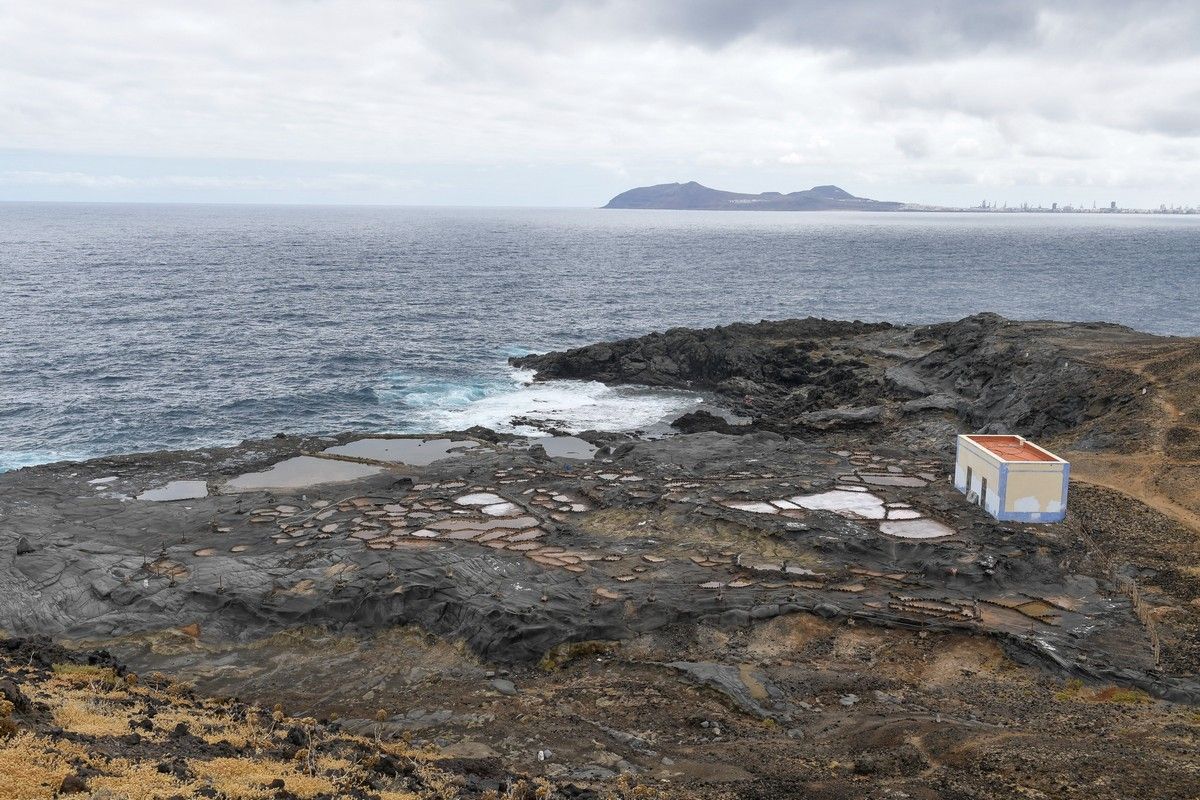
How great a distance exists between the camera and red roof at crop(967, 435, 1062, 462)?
27062 millimetres

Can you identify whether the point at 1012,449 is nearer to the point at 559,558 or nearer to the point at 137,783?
the point at 559,558

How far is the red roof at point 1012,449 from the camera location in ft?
88.8

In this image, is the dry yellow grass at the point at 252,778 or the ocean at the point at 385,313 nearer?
the dry yellow grass at the point at 252,778

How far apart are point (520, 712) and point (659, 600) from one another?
5.40m

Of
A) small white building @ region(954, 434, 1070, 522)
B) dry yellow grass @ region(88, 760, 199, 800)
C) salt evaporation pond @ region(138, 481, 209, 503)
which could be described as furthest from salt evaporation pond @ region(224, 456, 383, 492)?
small white building @ region(954, 434, 1070, 522)

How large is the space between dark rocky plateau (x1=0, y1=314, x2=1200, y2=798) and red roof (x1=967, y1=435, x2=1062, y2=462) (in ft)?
7.05

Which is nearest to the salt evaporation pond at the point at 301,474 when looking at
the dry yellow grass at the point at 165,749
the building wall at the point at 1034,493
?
the dry yellow grass at the point at 165,749

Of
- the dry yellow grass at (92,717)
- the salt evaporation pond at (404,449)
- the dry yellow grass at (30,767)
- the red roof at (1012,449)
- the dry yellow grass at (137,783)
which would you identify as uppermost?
the red roof at (1012,449)

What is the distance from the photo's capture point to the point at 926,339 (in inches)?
2383

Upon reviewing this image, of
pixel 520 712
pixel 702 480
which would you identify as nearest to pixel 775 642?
pixel 520 712

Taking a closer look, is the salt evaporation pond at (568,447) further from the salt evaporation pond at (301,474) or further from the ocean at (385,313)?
the salt evaporation pond at (301,474)

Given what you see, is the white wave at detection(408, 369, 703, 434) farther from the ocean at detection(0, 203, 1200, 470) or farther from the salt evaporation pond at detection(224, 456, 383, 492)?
the salt evaporation pond at detection(224, 456, 383, 492)

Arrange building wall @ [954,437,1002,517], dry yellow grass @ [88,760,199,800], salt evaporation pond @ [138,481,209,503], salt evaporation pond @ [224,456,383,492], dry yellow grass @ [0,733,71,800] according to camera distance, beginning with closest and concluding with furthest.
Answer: dry yellow grass @ [0,733,71,800]
dry yellow grass @ [88,760,199,800]
building wall @ [954,437,1002,517]
salt evaporation pond @ [138,481,209,503]
salt evaporation pond @ [224,456,383,492]

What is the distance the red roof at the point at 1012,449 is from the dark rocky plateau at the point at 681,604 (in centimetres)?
215
